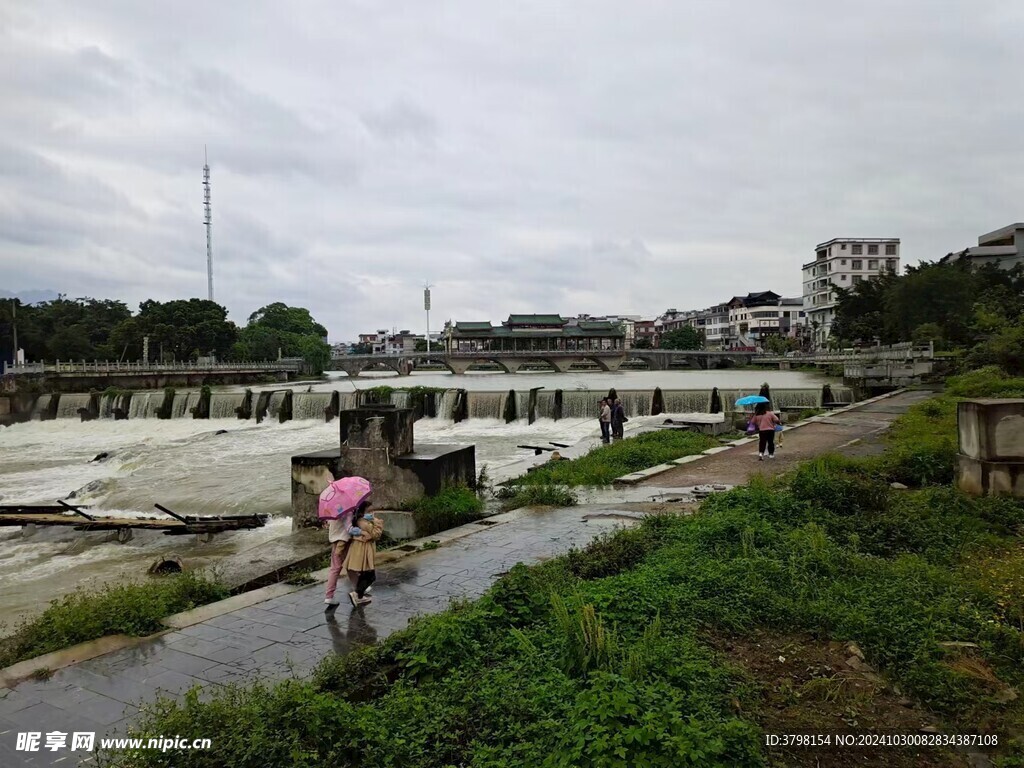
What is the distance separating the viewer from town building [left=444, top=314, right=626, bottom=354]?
82.9 metres

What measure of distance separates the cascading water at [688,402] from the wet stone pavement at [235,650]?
22.9m

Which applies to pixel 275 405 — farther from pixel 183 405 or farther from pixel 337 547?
pixel 337 547

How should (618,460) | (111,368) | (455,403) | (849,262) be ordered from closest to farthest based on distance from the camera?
1. (618,460)
2. (455,403)
3. (111,368)
4. (849,262)

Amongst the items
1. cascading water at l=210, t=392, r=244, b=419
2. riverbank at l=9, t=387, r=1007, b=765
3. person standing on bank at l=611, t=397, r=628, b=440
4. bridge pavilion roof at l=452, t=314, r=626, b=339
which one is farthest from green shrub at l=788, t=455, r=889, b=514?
bridge pavilion roof at l=452, t=314, r=626, b=339

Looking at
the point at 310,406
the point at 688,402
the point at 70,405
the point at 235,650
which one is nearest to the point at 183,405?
the point at 70,405

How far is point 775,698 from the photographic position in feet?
12.1

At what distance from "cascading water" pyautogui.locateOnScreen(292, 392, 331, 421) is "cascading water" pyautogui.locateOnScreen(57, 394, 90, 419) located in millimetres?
13247

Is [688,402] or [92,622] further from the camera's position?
[688,402]

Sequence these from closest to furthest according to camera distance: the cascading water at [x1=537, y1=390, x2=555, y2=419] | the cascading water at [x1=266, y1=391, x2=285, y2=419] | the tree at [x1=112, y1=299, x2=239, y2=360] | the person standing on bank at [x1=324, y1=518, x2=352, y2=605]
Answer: the person standing on bank at [x1=324, y1=518, x2=352, y2=605], the cascading water at [x1=537, y1=390, x2=555, y2=419], the cascading water at [x1=266, y1=391, x2=285, y2=419], the tree at [x1=112, y1=299, x2=239, y2=360]

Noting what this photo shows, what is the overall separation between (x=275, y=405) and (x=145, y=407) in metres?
8.30

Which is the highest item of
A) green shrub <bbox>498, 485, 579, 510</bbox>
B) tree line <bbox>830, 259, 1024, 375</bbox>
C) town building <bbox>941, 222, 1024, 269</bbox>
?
town building <bbox>941, 222, 1024, 269</bbox>

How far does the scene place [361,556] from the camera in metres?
5.60

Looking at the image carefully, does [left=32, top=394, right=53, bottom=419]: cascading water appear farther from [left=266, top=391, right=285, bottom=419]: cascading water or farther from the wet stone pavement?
the wet stone pavement

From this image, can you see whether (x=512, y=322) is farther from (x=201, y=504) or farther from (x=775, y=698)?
(x=775, y=698)
